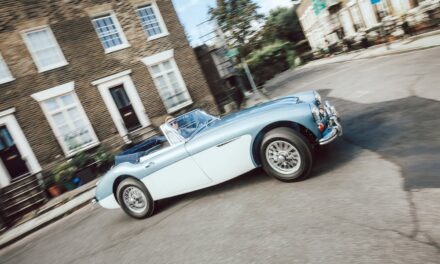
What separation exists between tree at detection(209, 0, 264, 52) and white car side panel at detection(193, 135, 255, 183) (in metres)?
40.1

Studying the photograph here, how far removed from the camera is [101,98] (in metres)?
13.9

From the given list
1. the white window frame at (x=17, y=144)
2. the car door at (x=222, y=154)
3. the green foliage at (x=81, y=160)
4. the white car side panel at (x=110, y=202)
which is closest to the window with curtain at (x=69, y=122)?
the green foliage at (x=81, y=160)

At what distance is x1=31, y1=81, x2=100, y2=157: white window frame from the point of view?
12.9 m

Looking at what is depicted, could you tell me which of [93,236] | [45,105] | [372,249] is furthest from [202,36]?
[372,249]

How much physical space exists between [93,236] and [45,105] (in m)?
9.25

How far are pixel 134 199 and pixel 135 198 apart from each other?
3 cm

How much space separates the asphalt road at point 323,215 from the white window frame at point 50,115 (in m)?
6.70

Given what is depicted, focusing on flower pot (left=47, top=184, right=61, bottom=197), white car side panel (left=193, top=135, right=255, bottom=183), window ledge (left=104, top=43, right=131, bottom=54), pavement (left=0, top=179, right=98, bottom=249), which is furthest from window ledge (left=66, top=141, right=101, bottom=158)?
white car side panel (left=193, top=135, right=255, bottom=183)

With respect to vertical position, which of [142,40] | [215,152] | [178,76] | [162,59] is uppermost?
[142,40]

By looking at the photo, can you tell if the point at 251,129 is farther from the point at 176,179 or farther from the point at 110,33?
the point at 110,33

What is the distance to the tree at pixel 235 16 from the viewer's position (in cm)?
4331

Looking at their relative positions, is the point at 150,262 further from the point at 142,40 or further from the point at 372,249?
the point at 142,40

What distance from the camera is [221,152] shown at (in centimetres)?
463

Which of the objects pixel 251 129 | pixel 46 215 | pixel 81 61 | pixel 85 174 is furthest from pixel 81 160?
pixel 251 129
